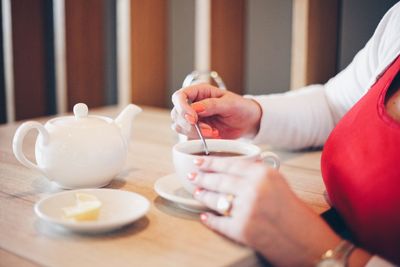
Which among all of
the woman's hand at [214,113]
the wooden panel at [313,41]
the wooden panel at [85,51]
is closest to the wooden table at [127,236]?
the woman's hand at [214,113]

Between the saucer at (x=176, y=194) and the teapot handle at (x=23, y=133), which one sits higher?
the teapot handle at (x=23, y=133)

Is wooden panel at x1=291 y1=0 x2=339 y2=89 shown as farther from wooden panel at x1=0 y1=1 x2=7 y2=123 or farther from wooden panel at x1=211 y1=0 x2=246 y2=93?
wooden panel at x1=0 y1=1 x2=7 y2=123

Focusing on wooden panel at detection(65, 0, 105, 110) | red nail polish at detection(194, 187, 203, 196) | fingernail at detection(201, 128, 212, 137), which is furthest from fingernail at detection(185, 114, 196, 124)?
wooden panel at detection(65, 0, 105, 110)

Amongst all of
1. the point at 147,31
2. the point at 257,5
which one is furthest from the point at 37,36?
the point at 257,5

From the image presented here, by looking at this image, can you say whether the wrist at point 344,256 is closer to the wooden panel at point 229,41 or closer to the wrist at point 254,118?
the wrist at point 254,118

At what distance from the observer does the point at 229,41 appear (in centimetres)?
207

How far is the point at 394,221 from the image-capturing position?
0.84 m

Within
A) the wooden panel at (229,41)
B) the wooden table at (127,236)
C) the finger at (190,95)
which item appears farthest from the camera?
the wooden panel at (229,41)

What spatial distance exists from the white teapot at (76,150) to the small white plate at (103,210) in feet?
0.25

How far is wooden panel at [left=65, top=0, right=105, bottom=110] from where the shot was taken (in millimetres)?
2355

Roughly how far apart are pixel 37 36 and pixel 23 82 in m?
0.21

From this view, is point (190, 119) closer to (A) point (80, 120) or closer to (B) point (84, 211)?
(A) point (80, 120)

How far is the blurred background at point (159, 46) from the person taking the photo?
1776 millimetres

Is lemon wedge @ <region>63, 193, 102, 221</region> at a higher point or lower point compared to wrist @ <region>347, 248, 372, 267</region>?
higher
